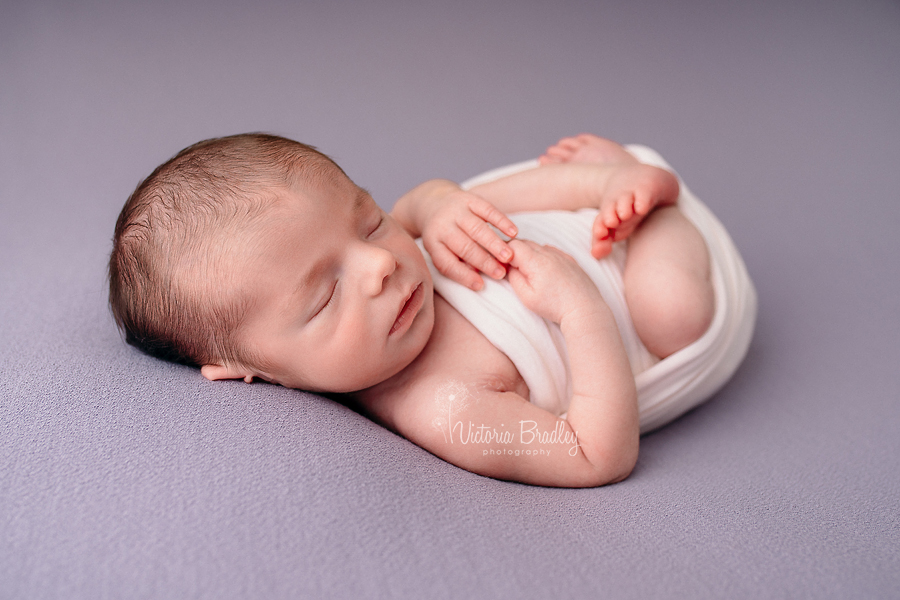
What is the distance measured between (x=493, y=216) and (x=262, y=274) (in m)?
0.42

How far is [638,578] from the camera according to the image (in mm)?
751

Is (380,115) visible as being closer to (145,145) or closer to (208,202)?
(145,145)

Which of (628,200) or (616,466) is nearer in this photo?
(616,466)

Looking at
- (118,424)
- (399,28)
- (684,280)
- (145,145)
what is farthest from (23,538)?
(399,28)

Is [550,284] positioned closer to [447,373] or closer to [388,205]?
[447,373]

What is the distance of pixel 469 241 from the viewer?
3.79ft

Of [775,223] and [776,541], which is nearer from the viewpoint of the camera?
[776,541]

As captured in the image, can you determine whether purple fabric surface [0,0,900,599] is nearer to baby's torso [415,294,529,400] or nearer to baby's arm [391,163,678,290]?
baby's torso [415,294,529,400]

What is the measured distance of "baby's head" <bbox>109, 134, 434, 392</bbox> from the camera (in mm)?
928

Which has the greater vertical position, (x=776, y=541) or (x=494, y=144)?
(x=494, y=144)

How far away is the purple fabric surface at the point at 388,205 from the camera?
0.73 meters

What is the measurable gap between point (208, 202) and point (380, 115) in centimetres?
135

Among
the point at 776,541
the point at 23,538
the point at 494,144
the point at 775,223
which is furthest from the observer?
the point at 494,144

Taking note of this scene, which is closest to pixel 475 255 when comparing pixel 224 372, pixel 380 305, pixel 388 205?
pixel 380 305
